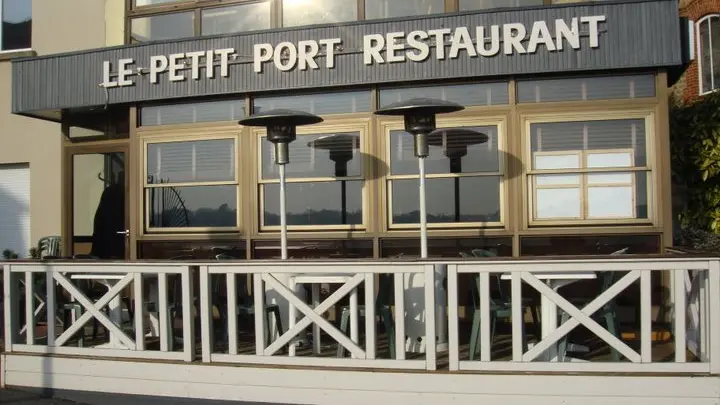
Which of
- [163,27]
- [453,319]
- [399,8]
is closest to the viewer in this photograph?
[453,319]

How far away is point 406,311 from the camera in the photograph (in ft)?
19.3

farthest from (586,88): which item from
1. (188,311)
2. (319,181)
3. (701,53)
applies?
(701,53)

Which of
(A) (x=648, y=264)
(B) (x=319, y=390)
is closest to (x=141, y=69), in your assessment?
(B) (x=319, y=390)

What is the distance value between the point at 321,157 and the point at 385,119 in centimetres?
80

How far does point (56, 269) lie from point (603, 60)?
17.5ft

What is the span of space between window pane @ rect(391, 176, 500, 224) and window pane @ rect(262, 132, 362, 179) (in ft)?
1.71

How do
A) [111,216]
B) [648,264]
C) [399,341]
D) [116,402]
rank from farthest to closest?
[111,216] < [116,402] < [399,341] < [648,264]

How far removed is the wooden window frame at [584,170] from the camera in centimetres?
646

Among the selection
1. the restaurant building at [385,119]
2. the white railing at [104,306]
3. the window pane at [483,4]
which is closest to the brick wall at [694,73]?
the restaurant building at [385,119]

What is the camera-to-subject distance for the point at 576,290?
6.62m

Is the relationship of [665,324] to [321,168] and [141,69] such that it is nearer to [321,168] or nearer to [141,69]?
[321,168]

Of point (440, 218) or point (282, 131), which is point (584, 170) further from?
point (282, 131)

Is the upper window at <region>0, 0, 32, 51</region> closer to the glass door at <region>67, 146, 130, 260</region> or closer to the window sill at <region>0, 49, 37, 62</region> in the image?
the window sill at <region>0, 49, 37, 62</region>

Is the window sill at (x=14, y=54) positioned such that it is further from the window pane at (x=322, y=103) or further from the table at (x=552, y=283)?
the table at (x=552, y=283)
